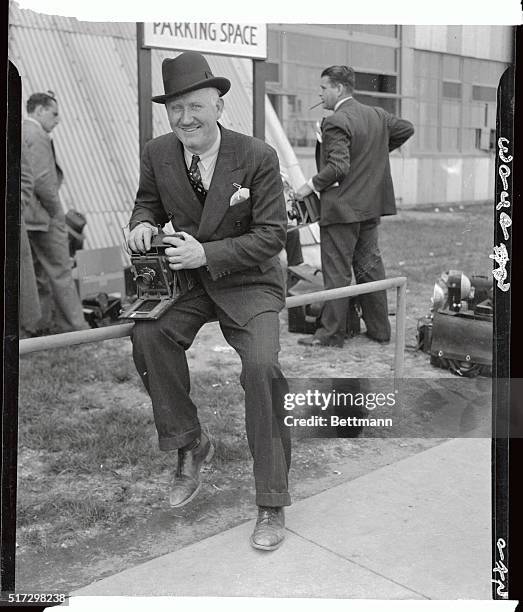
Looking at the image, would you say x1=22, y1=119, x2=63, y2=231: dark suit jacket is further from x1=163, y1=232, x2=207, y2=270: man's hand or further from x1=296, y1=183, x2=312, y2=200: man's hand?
x1=163, y1=232, x2=207, y2=270: man's hand

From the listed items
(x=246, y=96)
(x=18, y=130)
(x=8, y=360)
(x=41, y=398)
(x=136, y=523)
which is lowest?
(x=136, y=523)

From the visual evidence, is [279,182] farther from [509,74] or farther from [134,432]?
[134,432]

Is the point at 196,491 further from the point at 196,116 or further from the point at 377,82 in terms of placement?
the point at 377,82

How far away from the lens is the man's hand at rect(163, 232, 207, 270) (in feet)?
9.00

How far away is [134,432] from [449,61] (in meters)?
2.10

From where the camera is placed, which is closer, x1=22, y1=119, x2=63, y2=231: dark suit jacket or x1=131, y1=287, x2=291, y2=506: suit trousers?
x1=131, y1=287, x2=291, y2=506: suit trousers

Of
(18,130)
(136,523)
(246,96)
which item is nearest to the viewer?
(18,130)

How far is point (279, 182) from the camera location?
9.56 ft

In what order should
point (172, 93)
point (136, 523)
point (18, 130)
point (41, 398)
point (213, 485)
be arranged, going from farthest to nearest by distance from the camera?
point (41, 398)
point (213, 485)
point (136, 523)
point (172, 93)
point (18, 130)

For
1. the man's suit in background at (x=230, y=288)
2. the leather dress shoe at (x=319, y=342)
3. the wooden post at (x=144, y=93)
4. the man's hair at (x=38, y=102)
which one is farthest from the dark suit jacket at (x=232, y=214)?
the man's hair at (x=38, y=102)

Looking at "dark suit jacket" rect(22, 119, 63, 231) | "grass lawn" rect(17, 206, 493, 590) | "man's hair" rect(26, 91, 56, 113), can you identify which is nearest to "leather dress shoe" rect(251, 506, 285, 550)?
"grass lawn" rect(17, 206, 493, 590)

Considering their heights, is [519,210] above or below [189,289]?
above

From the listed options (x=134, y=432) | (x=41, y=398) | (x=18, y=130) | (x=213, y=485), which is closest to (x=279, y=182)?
(x=18, y=130)

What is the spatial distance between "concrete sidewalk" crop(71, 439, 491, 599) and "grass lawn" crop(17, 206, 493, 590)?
0.17 m
